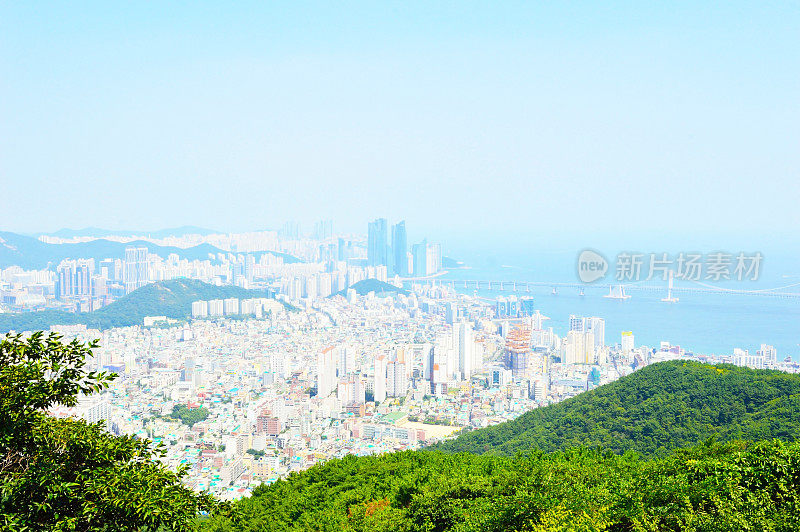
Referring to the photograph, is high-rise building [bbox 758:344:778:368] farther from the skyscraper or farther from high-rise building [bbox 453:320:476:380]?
the skyscraper

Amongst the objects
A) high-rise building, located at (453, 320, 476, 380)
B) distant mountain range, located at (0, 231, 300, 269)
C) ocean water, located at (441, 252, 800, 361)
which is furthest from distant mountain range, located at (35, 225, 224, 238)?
high-rise building, located at (453, 320, 476, 380)

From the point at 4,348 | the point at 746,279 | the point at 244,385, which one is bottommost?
the point at 244,385

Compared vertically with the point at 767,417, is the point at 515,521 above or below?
above

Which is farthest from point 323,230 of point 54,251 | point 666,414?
point 666,414

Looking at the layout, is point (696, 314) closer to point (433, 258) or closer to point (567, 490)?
point (433, 258)

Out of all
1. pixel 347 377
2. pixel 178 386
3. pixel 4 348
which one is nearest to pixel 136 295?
pixel 178 386

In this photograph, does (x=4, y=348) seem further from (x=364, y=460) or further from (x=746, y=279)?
(x=746, y=279)
